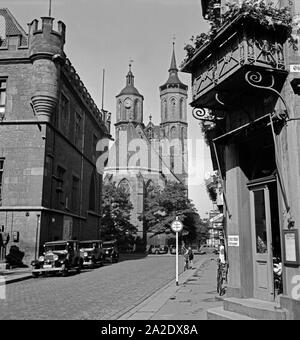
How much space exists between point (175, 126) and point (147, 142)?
41.0ft

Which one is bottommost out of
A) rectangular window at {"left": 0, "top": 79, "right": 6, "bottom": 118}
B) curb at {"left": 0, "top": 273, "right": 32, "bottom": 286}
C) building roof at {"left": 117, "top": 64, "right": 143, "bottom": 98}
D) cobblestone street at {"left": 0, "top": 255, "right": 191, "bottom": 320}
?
cobblestone street at {"left": 0, "top": 255, "right": 191, "bottom": 320}

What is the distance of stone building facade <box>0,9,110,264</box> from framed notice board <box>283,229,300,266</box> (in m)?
19.6

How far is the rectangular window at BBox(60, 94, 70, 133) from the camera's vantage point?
30219 mm

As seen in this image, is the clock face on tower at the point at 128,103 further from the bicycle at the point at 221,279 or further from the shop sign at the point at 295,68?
the shop sign at the point at 295,68

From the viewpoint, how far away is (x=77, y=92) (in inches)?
1320

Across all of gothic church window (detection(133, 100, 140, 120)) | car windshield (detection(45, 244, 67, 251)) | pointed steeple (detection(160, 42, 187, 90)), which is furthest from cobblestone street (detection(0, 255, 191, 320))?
pointed steeple (detection(160, 42, 187, 90))

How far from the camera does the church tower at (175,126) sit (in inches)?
3898

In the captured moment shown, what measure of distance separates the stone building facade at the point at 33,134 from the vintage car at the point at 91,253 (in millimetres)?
2156

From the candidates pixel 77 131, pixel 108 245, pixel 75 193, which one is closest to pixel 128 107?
pixel 77 131

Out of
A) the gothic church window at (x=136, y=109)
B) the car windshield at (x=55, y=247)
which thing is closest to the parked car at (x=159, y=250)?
the car windshield at (x=55, y=247)

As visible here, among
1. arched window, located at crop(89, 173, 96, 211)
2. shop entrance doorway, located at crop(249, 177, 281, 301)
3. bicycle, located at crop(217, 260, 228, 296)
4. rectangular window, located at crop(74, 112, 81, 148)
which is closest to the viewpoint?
shop entrance doorway, located at crop(249, 177, 281, 301)

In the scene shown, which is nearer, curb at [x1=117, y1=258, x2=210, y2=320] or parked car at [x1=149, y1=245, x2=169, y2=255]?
curb at [x1=117, y1=258, x2=210, y2=320]

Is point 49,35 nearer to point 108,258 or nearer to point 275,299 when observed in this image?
point 108,258

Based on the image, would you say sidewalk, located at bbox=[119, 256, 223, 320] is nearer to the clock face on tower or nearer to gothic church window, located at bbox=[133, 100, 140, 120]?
gothic church window, located at bbox=[133, 100, 140, 120]
